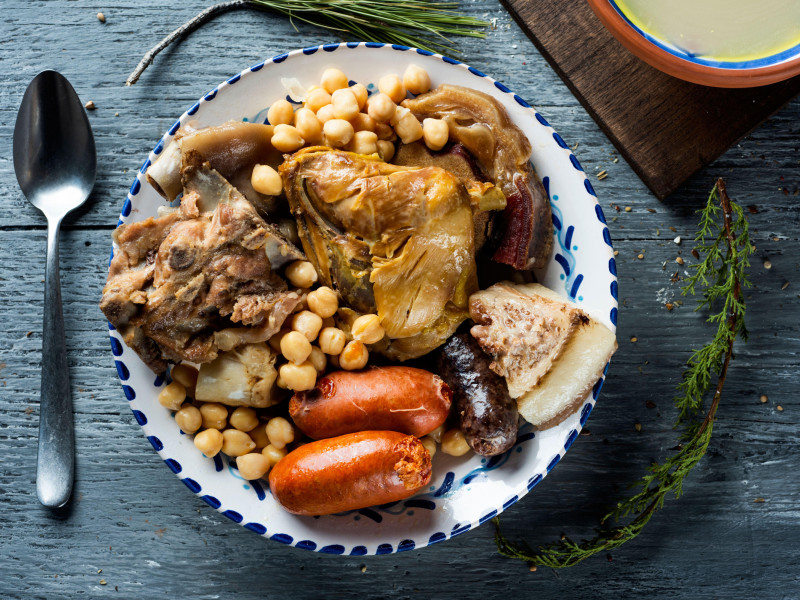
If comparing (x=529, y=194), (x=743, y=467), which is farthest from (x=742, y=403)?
(x=529, y=194)

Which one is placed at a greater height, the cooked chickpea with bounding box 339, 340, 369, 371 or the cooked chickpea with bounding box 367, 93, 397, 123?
the cooked chickpea with bounding box 367, 93, 397, 123

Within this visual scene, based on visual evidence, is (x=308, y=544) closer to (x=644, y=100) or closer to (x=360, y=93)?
(x=360, y=93)

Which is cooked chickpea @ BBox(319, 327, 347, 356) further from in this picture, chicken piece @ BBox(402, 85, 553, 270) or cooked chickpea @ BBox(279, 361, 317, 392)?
Result: chicken piece @ BBox(402, 85, 553, 270)

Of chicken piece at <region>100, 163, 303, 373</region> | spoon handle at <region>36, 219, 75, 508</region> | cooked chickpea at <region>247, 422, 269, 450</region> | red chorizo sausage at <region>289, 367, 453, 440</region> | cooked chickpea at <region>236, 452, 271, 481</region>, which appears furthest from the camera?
spoon handle at <region>36, 219, 75, 508</region>

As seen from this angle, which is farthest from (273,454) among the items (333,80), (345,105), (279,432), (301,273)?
(333,80)

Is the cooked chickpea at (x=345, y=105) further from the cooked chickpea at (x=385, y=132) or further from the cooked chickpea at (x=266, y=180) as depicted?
the cooked chickpea at (x=266, y=180)

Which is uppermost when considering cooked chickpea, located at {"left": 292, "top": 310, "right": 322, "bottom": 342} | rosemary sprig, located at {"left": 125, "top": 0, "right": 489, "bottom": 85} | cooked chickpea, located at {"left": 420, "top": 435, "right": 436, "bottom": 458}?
rosemary sprig, located at {"left": 125, "top": 0, "right": 489, "bottom": 85}

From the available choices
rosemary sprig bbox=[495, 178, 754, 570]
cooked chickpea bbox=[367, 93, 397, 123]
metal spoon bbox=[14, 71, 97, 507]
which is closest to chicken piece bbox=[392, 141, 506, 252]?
Answer: cooked chickpea bbox=[367, 93, 397, 123]
